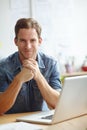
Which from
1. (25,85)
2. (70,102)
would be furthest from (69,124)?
(25,85)

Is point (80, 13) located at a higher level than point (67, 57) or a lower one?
higher

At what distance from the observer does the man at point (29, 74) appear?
7.00ft

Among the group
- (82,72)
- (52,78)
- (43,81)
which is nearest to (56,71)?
(52,78)

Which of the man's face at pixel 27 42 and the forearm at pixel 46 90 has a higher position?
the man's face at pixel 27 42

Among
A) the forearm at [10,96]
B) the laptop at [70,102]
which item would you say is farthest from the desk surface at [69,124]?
the forearm at [10,96]

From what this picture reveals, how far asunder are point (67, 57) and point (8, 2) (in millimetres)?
943

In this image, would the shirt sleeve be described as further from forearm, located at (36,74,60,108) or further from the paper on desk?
the paper on desk

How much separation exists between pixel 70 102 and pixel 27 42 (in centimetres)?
76

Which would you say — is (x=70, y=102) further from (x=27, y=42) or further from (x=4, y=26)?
(x=4, y=26)

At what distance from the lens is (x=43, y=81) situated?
7.00 ft

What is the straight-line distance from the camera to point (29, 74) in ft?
6.79

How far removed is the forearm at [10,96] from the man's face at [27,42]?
263 millimetres

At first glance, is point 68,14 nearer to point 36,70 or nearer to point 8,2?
point 8,2

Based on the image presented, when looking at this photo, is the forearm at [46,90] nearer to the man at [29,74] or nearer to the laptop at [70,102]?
the man at [29,74]
